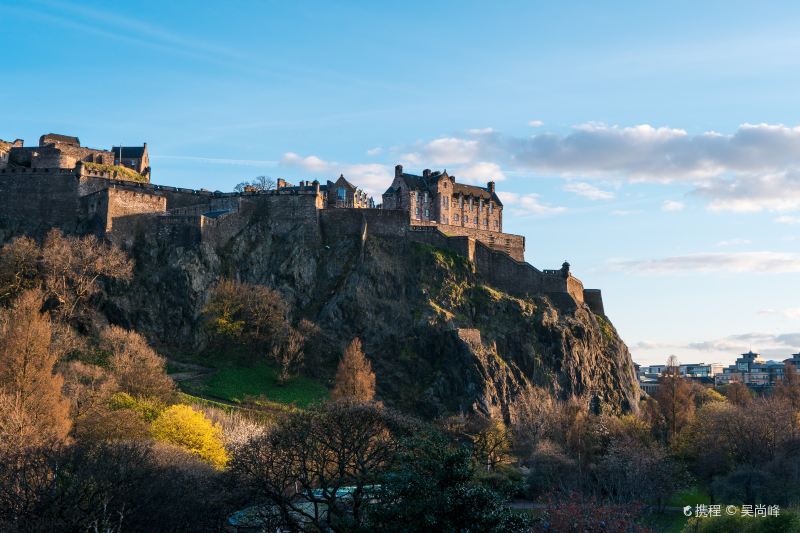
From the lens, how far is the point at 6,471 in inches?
1492

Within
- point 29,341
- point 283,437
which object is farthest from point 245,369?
point 283,437

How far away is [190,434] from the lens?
55.4 metres

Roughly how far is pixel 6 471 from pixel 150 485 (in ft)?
19.8

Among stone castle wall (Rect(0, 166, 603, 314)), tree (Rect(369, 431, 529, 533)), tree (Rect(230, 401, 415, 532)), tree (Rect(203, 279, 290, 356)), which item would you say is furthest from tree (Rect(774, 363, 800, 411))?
tree (Rect(369, 431, 529, 533))

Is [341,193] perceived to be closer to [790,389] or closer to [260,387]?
[260,387]

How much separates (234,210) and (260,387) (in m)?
20.7

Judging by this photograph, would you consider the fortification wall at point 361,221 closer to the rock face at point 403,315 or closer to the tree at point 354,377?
the rock face at point 403,315

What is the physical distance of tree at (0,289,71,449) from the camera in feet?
151

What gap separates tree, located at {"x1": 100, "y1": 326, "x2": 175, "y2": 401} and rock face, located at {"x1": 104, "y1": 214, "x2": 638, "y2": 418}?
8080 mm

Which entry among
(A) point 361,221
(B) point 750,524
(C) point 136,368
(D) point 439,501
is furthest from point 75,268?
(B) point 750,524

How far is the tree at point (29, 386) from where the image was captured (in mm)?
45938

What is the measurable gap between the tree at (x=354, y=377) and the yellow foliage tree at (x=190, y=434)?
14582 mm

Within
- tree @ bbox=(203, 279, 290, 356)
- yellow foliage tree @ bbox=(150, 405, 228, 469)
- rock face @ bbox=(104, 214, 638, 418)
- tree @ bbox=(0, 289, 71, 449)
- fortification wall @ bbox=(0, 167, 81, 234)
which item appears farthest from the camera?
fortification wall @ bbox=(0, 167, 81, 234)

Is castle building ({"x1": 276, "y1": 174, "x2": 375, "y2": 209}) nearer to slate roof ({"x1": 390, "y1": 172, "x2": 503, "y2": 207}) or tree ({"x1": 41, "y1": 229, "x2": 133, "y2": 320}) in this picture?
slate roof ({"x1": 390, "y1": 172, "x2": 503, "y2": 207})
